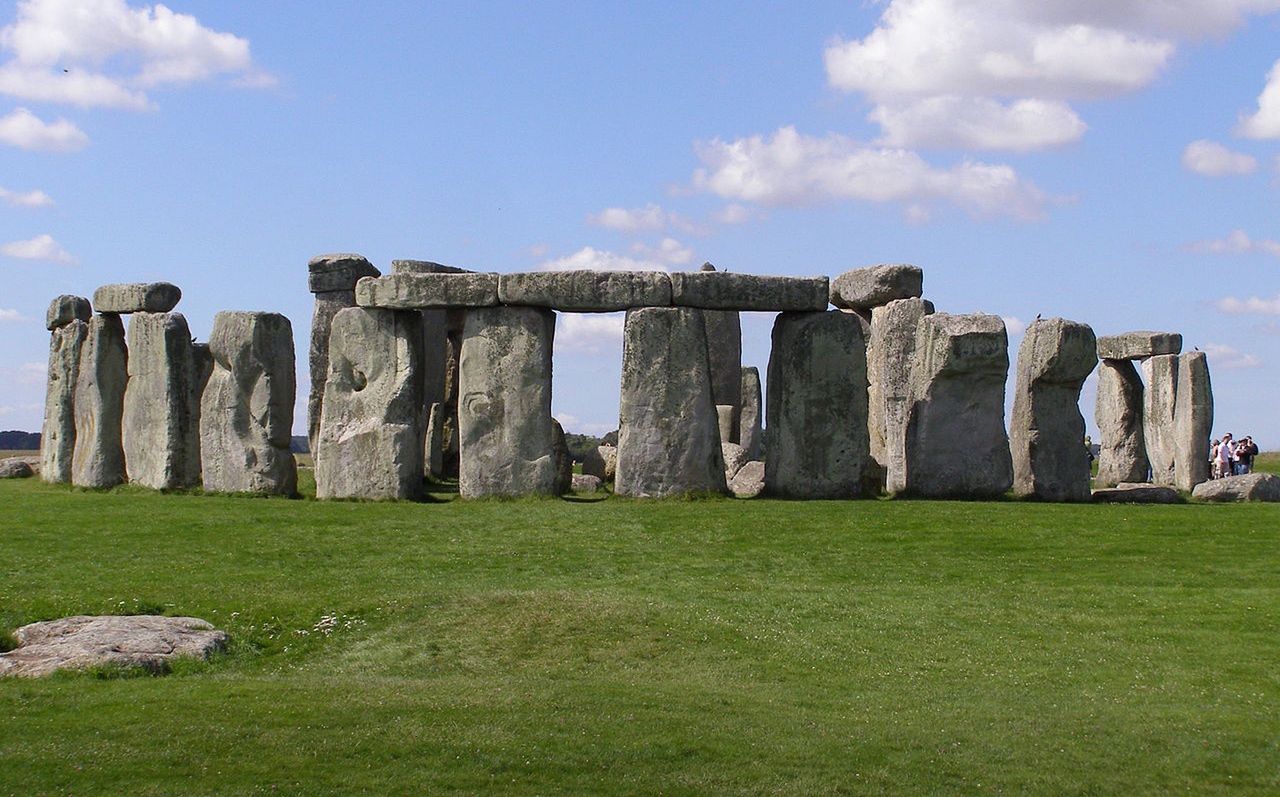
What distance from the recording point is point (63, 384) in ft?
92.7

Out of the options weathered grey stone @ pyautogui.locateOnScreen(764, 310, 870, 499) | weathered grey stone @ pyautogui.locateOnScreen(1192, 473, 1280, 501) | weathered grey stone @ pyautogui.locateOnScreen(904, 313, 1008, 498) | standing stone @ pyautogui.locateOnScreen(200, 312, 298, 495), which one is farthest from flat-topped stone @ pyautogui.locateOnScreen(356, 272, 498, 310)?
weathered grey stone @ pyautogui.locateOnScreen(1192, 473, 1280, 501)

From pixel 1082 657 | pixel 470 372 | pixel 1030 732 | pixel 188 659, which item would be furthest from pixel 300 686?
pixel 470 372

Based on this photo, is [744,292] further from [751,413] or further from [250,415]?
[751,413]

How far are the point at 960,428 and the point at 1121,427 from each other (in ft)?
31.0

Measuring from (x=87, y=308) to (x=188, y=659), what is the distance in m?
17.5

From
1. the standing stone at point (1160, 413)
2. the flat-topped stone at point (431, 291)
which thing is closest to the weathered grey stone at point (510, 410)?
the flat-topped stone at point (431, 291)

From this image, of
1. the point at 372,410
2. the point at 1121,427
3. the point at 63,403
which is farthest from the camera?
the point at 1121,427

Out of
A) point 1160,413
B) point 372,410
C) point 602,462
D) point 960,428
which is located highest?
point 1160,413

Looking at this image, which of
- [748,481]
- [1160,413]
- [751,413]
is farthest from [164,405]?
[1160,413]

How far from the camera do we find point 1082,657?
13.6 m

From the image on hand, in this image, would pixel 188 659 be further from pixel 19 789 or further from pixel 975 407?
pixel 975 407

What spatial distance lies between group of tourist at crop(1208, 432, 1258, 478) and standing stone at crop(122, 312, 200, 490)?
20.4 m

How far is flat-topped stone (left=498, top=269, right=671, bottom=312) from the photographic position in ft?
75.0

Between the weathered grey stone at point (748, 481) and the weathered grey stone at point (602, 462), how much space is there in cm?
381
